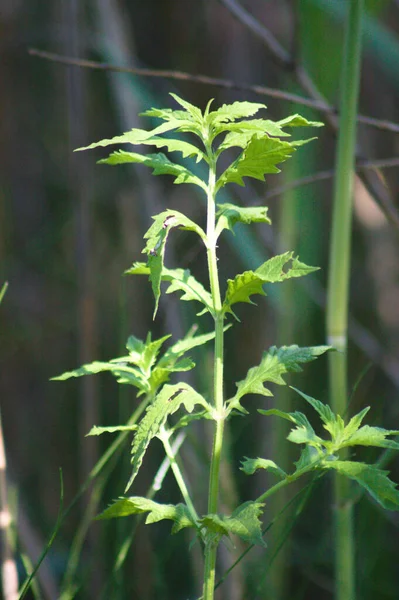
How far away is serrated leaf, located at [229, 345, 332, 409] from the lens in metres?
0.41

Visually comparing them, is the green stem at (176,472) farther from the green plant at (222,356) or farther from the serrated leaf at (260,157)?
the serrated leaf at (260,157)

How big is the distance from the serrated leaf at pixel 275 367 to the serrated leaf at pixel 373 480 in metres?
0.06

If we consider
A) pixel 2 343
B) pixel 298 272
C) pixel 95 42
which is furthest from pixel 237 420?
pixel 298 272

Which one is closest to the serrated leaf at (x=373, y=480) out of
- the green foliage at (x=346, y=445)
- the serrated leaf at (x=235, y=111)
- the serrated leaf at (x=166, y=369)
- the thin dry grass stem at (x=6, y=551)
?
the green foliage at (x=346, y=445)

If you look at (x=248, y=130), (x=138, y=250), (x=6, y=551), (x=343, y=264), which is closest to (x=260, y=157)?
(x=248, y=130)

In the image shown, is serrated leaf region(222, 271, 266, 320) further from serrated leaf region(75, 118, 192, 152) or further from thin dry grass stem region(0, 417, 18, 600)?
thin dry grass stem region(0, 417, 18, 600)

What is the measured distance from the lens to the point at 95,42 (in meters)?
1.31

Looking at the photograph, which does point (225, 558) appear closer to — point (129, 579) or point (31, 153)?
point (129, 579)

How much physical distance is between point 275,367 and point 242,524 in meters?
0.10

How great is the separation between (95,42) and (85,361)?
0.66 metres

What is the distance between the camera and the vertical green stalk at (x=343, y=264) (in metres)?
0.61

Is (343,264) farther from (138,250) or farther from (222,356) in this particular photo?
(138,250)

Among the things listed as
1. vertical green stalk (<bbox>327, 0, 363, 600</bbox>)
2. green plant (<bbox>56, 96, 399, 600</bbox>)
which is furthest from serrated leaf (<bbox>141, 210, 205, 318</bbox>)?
vertical green stalk (<bbox>327, 0, 363, 600</bbox>)

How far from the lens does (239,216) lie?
42 cm
